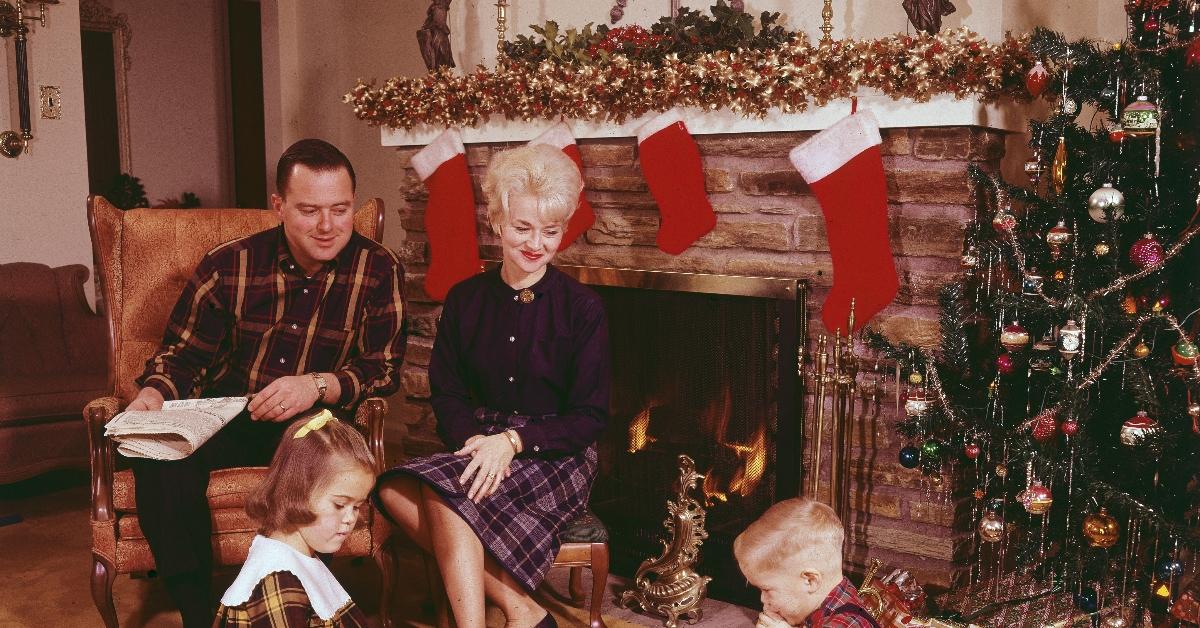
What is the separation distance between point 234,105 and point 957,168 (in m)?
6.39

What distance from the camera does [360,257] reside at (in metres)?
2.71

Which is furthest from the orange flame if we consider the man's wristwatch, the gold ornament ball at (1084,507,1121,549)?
the man's wristwatch

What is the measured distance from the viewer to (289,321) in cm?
264

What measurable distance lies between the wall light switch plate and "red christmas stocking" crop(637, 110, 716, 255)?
134 inches

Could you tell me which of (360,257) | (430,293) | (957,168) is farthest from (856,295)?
(430,293)

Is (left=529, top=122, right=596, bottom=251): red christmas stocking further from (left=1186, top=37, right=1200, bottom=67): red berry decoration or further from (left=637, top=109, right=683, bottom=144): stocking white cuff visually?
(left=1186, top=37, right=1200, bottom=67): red berry decoration

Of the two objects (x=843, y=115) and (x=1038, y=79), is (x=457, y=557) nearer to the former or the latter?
(x=843, y=115)

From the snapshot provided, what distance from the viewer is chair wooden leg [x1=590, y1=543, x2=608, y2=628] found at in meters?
2.34

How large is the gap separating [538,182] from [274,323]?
0.86 m

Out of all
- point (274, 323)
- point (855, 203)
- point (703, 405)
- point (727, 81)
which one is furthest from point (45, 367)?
point (855, 203)

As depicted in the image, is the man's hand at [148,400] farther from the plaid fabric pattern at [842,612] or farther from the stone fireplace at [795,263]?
the plaid fabric pattern at [842,612]

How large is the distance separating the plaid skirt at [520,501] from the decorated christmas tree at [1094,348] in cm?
82

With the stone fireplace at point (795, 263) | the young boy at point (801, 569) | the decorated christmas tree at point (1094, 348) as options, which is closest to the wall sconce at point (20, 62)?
the stone fireplace at point (795, 263)

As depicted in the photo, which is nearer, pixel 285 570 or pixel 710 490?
pixel 285 570
